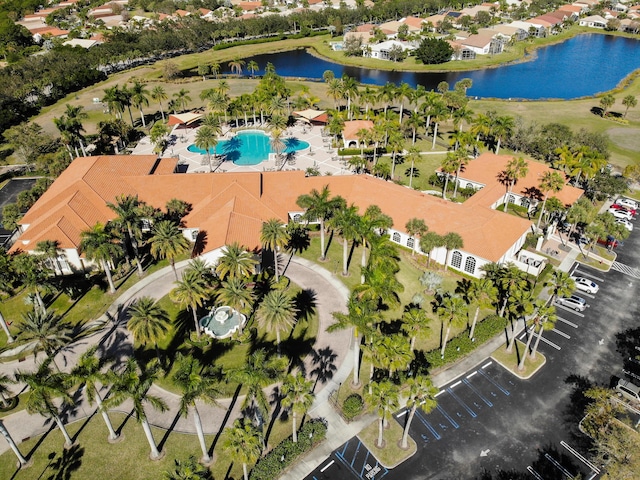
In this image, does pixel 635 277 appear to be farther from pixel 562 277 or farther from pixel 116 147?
pixel 116 147

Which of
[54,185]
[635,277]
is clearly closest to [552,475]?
[635,277]

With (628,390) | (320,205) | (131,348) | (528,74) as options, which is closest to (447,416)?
(628,390)

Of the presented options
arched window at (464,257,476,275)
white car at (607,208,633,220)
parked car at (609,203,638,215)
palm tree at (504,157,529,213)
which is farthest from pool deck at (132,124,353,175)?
parked car at (609,203,638,215)

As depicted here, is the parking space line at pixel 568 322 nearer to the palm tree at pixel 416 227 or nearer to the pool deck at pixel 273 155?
the palm tree at pixel 416 227

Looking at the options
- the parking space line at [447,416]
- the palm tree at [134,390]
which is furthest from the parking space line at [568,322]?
the palm tree at [134,390]

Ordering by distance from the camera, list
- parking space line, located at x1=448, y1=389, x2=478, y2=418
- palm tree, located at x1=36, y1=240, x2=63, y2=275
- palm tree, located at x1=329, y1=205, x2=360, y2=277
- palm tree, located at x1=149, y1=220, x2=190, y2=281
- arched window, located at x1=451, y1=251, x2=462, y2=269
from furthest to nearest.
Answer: arched window, located at x1=451, y1=251, x2=462, y2=269 → palm tree, located at x1=36, y1=240, x2=63, y2=275 → palm tree, located at x1=329, y1=205, x2=360, y2=277 → palm tree, located at x1=149, y1=220, x2=190, y2=281 → parking space line, located at x1=448, y1=389, x2=478, y2=418

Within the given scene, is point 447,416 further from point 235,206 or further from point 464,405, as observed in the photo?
point 235,206

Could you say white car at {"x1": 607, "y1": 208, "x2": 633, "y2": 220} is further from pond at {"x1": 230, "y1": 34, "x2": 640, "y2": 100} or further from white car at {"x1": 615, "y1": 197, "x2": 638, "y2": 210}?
pond at {"x1": 230, "y1": 34, "x2": 640, "y2": 100}
